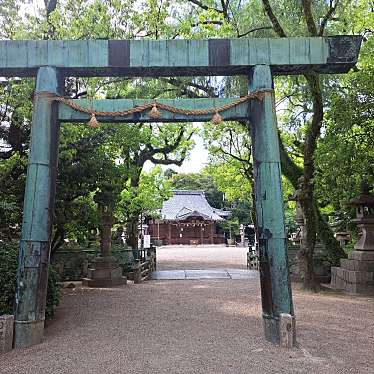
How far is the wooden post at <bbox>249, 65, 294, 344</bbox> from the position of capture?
16.7ft

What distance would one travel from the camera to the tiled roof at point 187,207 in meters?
43.5

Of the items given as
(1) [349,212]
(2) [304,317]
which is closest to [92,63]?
(2) [304,317]

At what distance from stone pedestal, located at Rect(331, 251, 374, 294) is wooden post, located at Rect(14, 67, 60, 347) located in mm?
8362

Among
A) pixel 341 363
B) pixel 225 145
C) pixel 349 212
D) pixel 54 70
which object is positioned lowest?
pixel 341 363

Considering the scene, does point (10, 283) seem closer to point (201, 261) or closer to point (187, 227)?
point (201, 261)

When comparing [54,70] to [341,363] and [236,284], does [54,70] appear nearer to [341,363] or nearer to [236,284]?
[341,363]

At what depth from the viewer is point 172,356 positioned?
4.59m

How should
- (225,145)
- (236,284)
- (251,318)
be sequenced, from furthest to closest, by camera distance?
(225,145) → (236,284) → (251,318)

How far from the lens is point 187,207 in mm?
45531

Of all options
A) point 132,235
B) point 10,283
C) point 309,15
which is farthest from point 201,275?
point 10,283

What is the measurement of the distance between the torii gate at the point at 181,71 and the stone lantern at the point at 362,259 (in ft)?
20.7

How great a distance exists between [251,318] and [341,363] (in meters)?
2.29

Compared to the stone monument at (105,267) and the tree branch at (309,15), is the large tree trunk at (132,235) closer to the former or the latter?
the stone monument at (105,267)

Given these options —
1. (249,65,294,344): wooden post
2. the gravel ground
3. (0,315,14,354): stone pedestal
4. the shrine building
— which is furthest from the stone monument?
the shrine building
